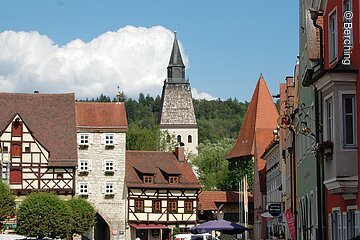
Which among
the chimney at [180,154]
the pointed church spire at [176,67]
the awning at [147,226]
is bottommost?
the awning at [147,226]

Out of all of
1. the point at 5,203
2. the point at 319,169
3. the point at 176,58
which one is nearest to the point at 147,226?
the point at 5,203

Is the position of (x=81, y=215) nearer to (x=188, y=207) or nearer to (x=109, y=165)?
(x=109, y=165)

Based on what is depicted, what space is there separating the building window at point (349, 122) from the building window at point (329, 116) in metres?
0.61

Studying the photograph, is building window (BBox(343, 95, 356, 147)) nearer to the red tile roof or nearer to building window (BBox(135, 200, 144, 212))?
building window (BBox(135, 200, 144, 212))

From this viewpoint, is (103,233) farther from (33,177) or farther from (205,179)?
(205,179)

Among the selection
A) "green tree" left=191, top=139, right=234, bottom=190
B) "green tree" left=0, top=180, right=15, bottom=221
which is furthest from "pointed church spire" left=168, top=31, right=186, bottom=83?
"green tree" left=0, top=180, right=15, bottom=221

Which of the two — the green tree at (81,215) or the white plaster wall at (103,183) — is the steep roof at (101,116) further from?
the green tree at (81,215)

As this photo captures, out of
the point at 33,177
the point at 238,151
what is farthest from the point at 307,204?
the point at 238,151

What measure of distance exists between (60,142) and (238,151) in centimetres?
2609

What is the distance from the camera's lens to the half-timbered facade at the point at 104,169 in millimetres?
78188

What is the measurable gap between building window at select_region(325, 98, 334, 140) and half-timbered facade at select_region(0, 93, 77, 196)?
53.0 m

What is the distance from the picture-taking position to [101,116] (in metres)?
80.4

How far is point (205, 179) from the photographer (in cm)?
11400

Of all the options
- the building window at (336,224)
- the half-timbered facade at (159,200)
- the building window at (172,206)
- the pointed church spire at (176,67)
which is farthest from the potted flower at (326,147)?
the pointed church spire at (176,67)
